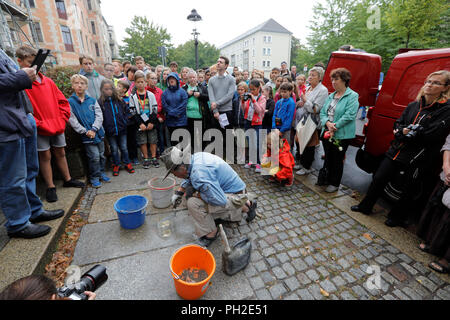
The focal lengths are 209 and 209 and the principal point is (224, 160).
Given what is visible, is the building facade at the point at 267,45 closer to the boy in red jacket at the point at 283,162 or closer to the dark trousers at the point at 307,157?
the dark trousers at the point at 307,157

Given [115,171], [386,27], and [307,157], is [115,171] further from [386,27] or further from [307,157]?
[386,27]

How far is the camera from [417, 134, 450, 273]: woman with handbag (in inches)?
95.9

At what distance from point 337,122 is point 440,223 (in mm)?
1898

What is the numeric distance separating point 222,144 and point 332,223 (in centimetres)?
350

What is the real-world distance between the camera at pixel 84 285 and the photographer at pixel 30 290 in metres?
0.27

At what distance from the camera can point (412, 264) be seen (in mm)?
2527

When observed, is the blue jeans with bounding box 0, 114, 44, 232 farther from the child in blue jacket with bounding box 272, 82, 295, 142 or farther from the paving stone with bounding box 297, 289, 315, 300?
the child in blue jacket with bounding box 272, 82, 295, 142

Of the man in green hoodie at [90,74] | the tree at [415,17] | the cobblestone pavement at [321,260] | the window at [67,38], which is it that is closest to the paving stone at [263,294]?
the cobblestone pavement at [321,260]

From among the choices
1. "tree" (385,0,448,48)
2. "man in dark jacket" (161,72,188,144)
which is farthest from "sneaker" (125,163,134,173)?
"tree" (385,0,448,48)

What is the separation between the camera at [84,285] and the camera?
137cm

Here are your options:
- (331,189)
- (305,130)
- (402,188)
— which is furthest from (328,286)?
(305,130)

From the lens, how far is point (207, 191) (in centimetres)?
239
